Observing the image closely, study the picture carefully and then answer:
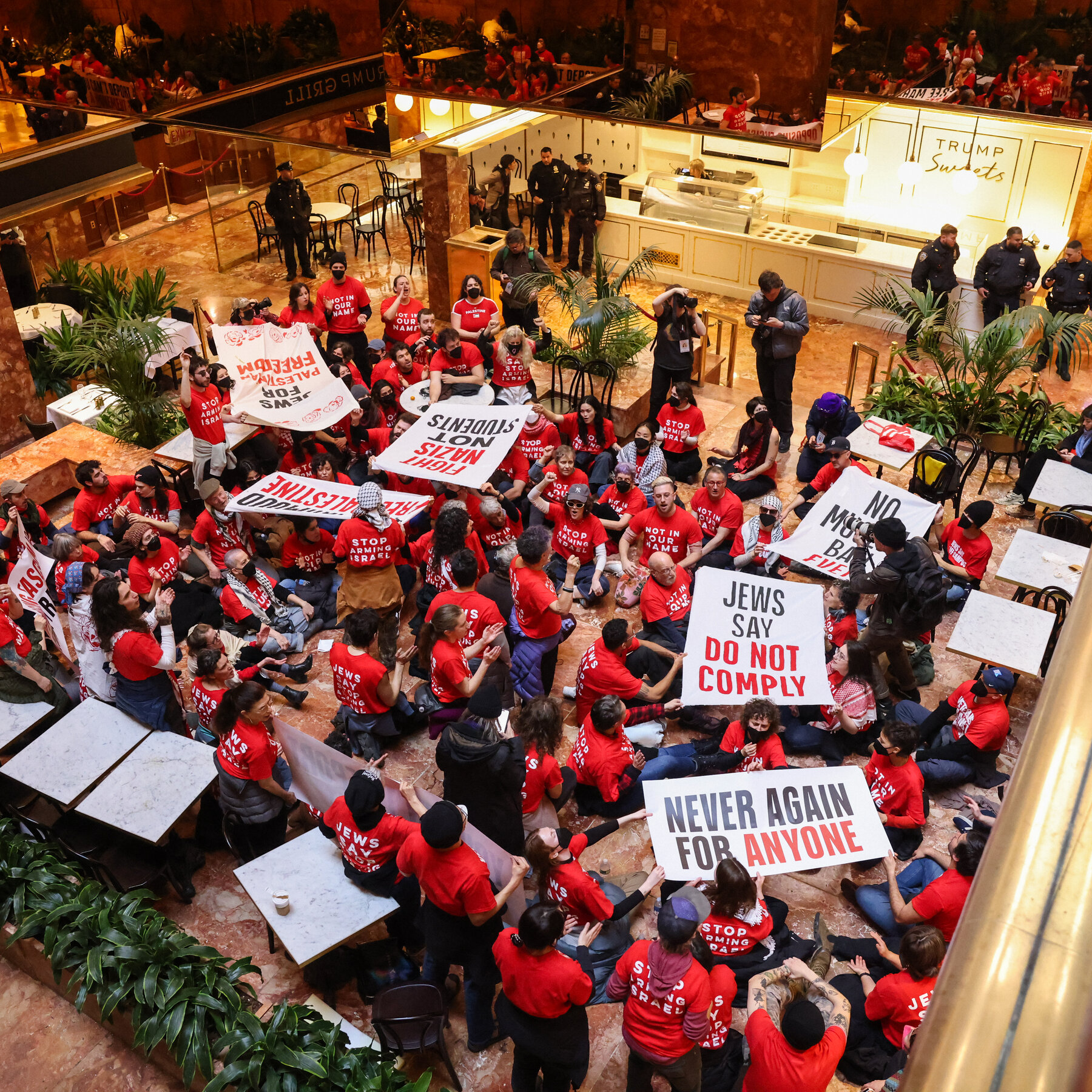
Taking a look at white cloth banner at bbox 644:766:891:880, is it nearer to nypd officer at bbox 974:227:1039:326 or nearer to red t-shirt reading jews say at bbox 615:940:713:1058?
red t-shirt reading jews say at bbox 615:940:713:1058

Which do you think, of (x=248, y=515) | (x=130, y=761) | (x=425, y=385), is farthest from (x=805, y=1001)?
(x=425, y=385)

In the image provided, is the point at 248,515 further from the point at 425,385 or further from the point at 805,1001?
the point at 805,1001

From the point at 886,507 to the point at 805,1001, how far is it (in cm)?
520

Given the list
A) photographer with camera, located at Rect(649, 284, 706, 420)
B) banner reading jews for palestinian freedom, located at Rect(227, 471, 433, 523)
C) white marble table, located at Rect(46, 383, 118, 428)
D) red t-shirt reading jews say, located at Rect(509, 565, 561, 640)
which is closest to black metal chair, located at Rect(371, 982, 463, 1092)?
red t-shirt reading jews say, located at Rect(509, 565, 561, 640)

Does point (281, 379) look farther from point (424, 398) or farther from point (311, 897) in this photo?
point (311, 897)

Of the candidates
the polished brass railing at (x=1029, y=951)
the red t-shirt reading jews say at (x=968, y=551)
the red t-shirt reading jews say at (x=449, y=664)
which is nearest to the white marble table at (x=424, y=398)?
the red t-shirt reading jews say at (x=449, y=664)

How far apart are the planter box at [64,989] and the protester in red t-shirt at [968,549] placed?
6679mm

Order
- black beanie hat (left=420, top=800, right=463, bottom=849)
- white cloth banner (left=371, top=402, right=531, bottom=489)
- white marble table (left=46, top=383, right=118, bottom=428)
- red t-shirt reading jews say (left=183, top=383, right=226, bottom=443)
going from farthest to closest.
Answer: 1. white marble table (left=46, top=383, right=118, bottom=428)
2. red t-shirt reading jews say (left=183, top=383, right=226, bottom=443)
3. white cloth banner (left=371, top=402, right=531, bottom=489)
4. black beanie hat (left=420, top=800, right=463, bottom=849)

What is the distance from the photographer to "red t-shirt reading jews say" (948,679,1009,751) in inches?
284

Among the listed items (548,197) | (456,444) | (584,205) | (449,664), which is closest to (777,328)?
(456,444)

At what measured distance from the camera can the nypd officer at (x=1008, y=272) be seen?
13.9 metres

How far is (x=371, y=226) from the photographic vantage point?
18484 millimetres

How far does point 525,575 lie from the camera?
7992 millimetres

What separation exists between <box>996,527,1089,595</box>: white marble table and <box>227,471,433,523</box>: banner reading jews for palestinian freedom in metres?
4.92
